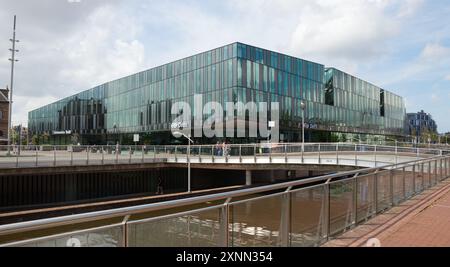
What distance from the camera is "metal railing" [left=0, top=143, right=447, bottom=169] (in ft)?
83.5

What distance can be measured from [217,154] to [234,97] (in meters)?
14.5

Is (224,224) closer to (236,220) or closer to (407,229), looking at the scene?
(236,220)

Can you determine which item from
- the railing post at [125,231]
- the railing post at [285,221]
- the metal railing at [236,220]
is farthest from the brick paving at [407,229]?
the railing post at [125,231]

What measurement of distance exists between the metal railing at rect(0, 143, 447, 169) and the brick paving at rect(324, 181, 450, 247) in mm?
15253

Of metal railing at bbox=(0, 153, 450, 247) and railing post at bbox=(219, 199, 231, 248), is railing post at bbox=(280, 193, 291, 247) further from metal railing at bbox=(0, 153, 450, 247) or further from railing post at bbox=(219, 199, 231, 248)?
railing post at bbox=(219, 199, 231, 248)

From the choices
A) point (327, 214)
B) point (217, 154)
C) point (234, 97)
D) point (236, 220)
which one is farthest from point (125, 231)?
point (234, 97)

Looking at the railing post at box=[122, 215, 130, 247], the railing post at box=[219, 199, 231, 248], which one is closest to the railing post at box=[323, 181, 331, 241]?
the railing post at box=[219, 199, 231, 248]

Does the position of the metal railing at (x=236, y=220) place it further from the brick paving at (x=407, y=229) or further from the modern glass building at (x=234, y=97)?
the modern glass building at (x=234, y=97)

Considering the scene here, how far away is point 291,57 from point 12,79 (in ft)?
119

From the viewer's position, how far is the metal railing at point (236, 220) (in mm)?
3248

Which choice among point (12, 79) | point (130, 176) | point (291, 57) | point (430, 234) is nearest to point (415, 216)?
point (430, 234)

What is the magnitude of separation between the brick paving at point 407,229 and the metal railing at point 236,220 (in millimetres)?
273
